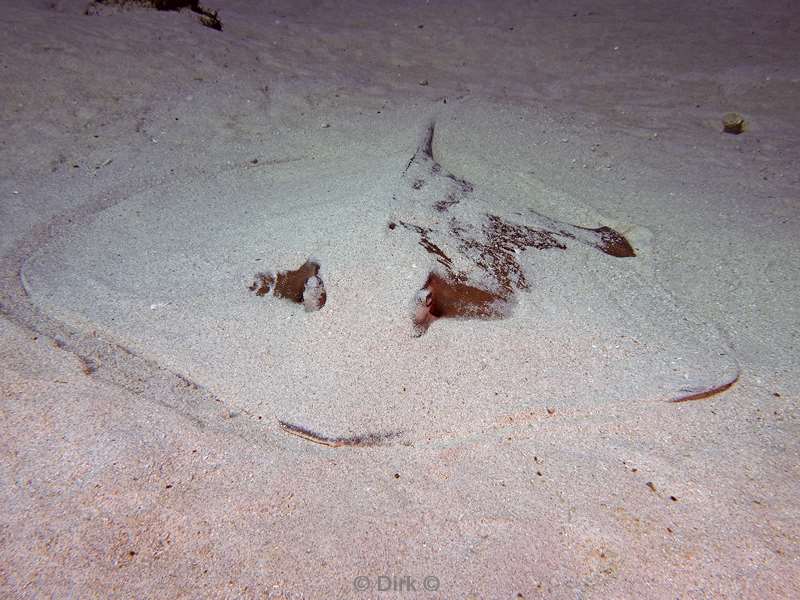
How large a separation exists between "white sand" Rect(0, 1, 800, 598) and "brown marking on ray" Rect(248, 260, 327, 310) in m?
0.06

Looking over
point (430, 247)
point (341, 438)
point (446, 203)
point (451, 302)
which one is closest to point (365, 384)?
point (341, 438)

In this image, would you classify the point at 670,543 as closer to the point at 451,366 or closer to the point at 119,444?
the point at 451,366

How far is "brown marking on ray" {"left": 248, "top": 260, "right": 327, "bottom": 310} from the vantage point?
2.05 m

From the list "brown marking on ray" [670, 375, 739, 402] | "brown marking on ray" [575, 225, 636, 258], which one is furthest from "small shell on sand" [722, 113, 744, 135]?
"brown marking on ray" [670, 375, 739, 402]

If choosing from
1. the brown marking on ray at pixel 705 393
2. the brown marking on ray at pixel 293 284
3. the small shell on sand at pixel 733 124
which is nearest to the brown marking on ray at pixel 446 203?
the brown marking on ray at pixel 293 284

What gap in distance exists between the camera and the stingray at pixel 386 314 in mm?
1875

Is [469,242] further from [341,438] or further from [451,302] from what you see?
[341,438]

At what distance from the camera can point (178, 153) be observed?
4133 mm

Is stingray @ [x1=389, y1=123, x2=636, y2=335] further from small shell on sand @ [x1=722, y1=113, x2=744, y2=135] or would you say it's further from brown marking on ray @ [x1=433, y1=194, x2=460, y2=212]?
small shell on sand @ [x1=722, y1=113, x2=744, y2=135]

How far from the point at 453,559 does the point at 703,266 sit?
2.73 meters

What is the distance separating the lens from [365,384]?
1.82m

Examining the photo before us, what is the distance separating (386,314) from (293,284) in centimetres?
53

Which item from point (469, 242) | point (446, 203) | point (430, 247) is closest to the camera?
point (430, 247)

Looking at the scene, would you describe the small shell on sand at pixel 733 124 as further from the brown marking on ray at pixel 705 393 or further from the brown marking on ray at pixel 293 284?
the brown marking on ray at pixel 293 284
